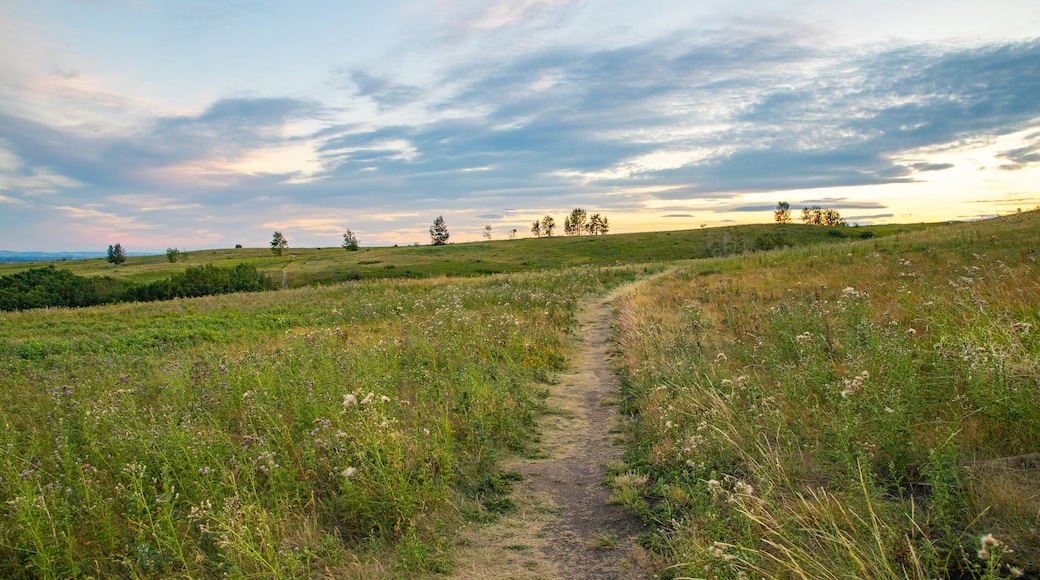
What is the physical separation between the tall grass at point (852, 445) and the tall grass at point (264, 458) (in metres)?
2.14

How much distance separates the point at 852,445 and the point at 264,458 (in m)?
5.66

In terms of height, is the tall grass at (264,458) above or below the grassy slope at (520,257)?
below

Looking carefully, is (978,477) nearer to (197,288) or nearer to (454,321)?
(454,321)

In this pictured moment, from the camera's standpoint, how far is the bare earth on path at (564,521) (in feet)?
14.0

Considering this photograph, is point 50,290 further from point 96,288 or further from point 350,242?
point 350,242

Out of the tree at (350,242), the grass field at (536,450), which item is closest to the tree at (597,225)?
the tree at (350,242)

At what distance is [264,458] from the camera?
5094mm

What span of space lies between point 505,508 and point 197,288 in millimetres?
53862

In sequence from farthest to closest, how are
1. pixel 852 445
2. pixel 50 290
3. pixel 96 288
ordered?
pixel 96 288 < pixel 50 290 < pixel 852 445

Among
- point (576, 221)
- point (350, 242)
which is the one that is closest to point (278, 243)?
point (350, 242)

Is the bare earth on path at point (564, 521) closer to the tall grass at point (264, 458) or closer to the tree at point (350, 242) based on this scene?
the tall grass at point (264, 458)

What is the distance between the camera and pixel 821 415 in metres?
5.73

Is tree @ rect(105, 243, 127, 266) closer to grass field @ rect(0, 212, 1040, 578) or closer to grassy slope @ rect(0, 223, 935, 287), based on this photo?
grassy slope @ rect(0, 223, 935, 287)

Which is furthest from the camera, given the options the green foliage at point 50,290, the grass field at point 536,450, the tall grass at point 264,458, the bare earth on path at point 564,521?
the green foliage at point 50,290
